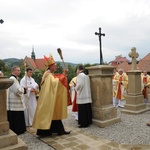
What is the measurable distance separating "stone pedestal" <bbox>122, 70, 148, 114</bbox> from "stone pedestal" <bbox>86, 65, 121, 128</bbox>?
176 cm

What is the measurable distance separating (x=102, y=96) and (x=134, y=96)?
94.1 inches

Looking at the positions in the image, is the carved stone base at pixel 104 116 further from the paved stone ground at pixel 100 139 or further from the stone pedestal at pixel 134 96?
the stone pedestal at pixel 134 96

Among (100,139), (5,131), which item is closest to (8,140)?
(5,131)

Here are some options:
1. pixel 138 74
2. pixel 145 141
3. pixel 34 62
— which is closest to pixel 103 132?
pixel 145 141

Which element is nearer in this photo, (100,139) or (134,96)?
(100,139)

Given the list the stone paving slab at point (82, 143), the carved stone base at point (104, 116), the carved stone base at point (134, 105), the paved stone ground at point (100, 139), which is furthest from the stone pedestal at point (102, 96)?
the carved stone base at point (134, 105)

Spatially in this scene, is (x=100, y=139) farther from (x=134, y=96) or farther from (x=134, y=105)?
(x=134, y=96)

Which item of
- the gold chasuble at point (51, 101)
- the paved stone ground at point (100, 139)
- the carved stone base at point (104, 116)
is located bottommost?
the paved stone ground at point (100, 139)

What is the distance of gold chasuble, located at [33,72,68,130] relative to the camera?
4930mm

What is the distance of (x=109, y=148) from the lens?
4.23 metres

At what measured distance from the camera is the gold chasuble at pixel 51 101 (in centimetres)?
493

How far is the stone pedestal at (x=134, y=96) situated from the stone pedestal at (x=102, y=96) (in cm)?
176

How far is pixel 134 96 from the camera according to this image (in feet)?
26.3

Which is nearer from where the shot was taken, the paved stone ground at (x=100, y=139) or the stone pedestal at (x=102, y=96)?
the paved stone ground at (x=100, y=139)
